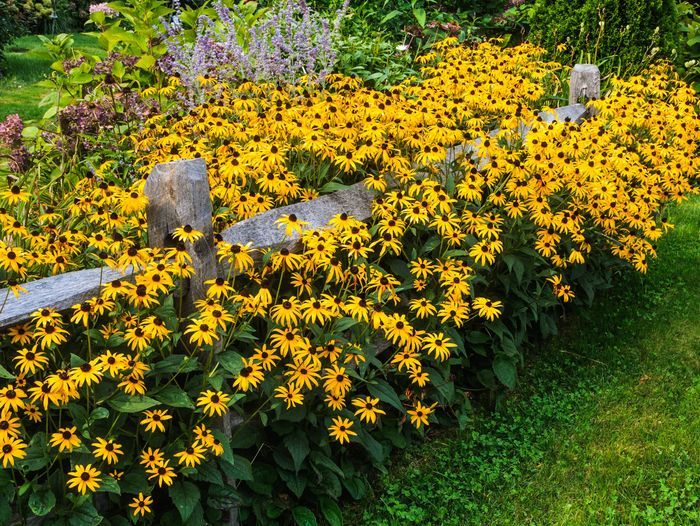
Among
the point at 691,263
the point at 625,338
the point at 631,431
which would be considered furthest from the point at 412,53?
the point at 631,431

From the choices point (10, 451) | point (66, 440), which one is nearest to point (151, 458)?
point (66, 440)

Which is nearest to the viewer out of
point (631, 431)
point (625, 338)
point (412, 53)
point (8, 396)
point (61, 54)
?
point (8, 396)

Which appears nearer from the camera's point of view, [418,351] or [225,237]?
[225,237]

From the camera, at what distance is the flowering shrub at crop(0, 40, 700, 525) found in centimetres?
231

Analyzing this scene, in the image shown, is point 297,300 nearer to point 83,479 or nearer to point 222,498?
point 222,498

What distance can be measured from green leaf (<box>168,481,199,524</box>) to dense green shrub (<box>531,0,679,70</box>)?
6036mm

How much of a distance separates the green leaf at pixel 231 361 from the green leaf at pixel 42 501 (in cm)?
65

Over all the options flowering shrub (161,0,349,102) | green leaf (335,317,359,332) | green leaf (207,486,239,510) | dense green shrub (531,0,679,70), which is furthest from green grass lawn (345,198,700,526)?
dense green shrub (531,0,679,70)

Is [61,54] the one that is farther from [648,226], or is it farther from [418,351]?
[648,226]

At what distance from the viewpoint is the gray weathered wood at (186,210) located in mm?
2496

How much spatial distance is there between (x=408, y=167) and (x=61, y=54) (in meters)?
3.01

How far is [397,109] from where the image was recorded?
12.8 feet

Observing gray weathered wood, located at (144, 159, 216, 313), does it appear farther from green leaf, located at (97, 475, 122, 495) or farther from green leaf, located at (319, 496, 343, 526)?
green leaf, located at (319, 496, 343, 526)

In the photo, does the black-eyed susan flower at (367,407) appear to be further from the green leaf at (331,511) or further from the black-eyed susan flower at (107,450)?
the black-eyed susan flower at (107,450)
